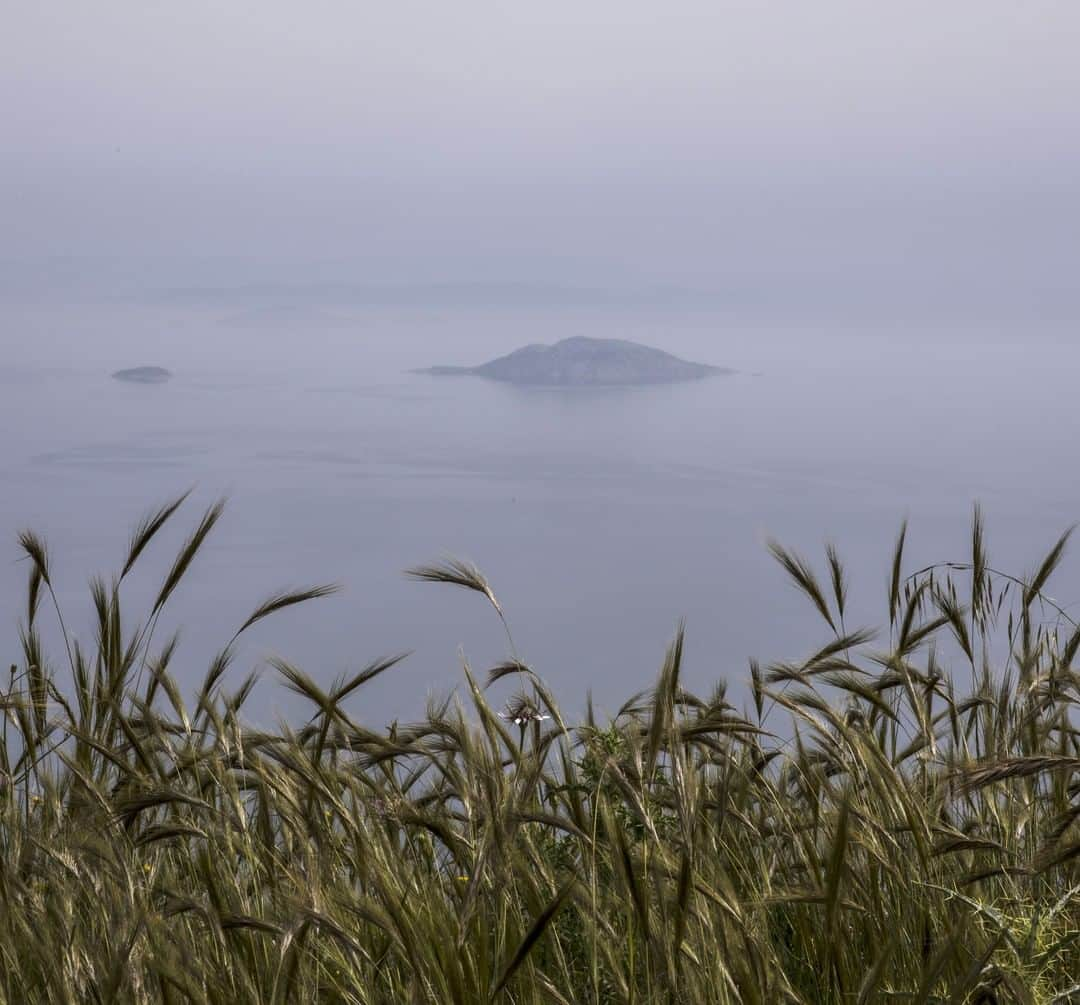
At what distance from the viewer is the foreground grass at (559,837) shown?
123cm

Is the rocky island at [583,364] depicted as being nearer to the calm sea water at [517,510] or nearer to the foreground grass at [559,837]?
the calm sea water at [517,510]

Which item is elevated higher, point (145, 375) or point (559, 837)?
point (145, 375)

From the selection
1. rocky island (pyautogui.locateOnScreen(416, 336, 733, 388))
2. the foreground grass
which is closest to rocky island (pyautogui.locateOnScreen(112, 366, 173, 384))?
rocky island (pyautogui.locateOnScreen(416, 336, 733, 388))

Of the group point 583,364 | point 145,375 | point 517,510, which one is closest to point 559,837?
point 517,510

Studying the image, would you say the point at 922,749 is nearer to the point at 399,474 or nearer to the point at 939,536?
the point at 939,536

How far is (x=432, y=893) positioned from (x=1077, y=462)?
500ft

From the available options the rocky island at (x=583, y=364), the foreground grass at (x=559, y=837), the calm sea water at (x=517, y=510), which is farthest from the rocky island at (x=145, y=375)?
the foreground grass at (x=559, y=837)

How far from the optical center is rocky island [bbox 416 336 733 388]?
160375mm

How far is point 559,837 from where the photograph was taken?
2.43 meters

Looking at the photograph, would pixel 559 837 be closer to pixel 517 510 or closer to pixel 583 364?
pixel 517 510

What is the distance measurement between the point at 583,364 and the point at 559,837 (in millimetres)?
167534

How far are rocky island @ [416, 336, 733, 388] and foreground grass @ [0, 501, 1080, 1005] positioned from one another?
15450cm

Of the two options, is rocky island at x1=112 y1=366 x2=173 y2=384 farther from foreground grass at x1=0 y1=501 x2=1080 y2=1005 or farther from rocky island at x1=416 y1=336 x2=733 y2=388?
foreground grass at x1=0 y1=501 x2=1080 y2=1005

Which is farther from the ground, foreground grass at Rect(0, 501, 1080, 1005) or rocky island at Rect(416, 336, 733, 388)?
rocky island at Rect(416, 336, 733, 388)
